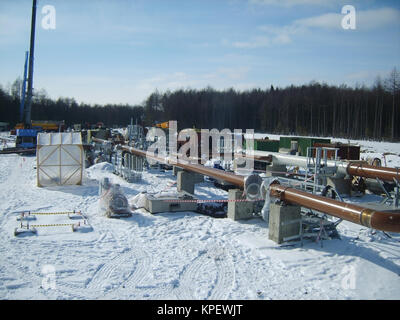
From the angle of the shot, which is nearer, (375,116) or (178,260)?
(178,260)

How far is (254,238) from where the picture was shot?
26.1 feet

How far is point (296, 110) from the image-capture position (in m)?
67.4

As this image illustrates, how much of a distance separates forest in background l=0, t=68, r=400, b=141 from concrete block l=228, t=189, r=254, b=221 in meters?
35.7

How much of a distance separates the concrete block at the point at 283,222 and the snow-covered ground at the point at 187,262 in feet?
0.87

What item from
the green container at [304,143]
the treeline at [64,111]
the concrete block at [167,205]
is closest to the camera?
the concrete block at [167,205]

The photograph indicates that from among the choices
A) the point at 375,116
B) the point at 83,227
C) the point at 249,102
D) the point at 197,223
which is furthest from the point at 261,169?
the point at 249,102

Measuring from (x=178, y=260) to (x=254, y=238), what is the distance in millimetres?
2198

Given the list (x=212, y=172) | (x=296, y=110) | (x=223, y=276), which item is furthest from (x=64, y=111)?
(x=223, y=276)

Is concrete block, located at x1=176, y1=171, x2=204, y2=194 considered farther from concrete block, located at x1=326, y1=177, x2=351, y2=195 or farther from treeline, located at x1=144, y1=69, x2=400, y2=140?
treeline, located at x1=144, y1=69, x2=400, y2=140

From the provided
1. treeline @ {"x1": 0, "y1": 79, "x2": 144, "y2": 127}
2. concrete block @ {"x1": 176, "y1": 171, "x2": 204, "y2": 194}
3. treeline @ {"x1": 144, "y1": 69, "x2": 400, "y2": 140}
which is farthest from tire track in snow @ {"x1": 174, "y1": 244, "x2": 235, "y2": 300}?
treeline @ {"x1": 0, "y1": 79, "x2": 144, "y2": 127}

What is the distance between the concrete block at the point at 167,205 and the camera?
10.3 metres

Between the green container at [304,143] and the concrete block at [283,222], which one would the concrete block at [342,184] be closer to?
the concrete block at [283,222]

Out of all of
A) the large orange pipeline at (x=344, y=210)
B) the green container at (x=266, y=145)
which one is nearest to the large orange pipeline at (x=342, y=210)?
the large orange pipeline at (x=344, y=210)
